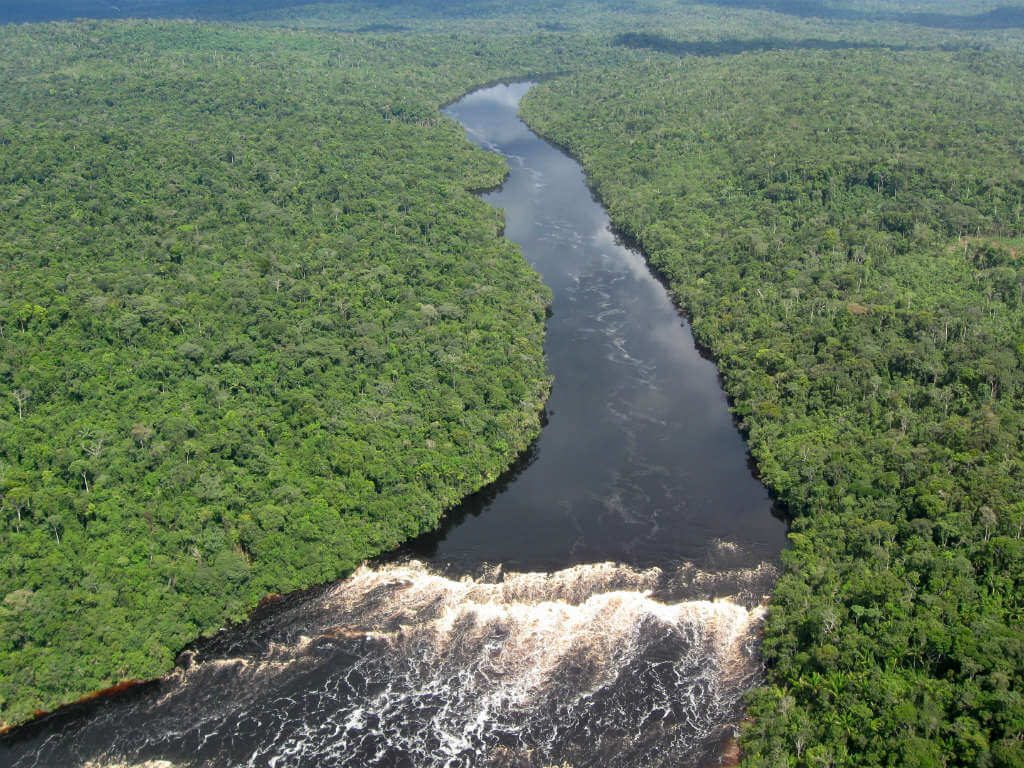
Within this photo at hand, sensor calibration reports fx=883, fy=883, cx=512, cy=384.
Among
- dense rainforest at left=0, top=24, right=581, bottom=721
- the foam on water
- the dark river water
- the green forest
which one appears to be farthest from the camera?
dense rainforest at left=0, top=24, right=581, bottom=721

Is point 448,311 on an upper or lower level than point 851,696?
upper

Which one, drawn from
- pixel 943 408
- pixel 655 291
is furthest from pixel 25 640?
pixel 655 291

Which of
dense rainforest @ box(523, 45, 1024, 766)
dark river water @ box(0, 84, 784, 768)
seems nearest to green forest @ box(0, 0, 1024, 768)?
dense rainforest @ box(523, 45, 1024, 766)

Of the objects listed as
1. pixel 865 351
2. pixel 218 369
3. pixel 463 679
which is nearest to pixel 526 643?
pixel 463 679

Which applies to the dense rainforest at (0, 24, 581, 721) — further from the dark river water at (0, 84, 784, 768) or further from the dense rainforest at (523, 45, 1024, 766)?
the dense rainforest at (523, 45, 1024, 766)

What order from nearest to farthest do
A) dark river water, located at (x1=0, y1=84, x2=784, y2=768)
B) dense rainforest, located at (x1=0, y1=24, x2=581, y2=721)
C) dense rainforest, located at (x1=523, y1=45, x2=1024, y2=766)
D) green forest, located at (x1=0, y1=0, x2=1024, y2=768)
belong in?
dense rainforest, located at (x1=523, y1=45, x2=1024, y2=766), dark river water, located at (x1=0, y1=84, x2=784, y2=768), green forest, located at (x1=0, y1=0, x2=1024, y2=768), dense rainforest, located at (x1=0, y1=24, x2=581, y2=721)

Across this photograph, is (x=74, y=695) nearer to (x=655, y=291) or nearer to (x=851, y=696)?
(x=851, y=696)

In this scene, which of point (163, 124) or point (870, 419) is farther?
point (163, 124)
